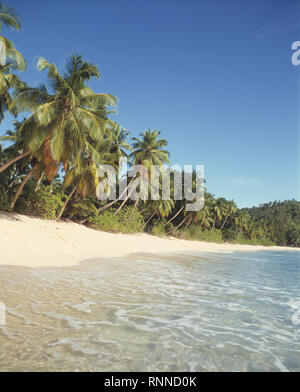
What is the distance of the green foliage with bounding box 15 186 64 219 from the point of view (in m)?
17.3

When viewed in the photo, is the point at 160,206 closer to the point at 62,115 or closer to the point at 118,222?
the point at 118,222

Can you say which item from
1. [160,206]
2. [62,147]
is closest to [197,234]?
[160,206]

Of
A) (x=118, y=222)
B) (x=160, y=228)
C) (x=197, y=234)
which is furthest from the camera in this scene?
(x=197, y=234)

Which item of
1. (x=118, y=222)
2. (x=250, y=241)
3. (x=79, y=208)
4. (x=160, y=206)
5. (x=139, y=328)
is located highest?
(x=160, y=206)

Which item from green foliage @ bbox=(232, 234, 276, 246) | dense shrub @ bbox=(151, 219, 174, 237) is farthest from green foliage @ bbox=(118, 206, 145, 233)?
green foliage @ bbox=(232, 234, 276, 246)

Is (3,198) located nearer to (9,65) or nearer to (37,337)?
(9,65)

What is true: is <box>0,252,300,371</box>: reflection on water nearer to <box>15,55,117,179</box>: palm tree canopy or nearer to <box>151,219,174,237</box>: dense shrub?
<box>15,55,117,179</box>: palm tree canopy

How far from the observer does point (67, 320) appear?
3.75 m

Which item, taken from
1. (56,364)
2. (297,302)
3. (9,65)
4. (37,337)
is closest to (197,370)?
(56,364)

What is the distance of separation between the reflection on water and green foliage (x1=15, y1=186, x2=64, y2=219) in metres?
11.8
